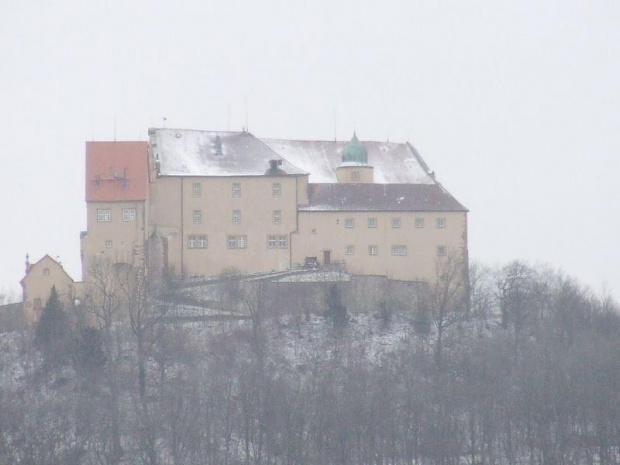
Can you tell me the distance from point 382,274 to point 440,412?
17.9 m

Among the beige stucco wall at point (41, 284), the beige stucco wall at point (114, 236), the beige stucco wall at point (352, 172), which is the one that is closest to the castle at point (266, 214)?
the beige stucco wall at point (352, 172)

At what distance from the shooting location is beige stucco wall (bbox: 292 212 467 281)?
10219cm

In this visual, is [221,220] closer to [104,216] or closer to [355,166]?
[104,216]

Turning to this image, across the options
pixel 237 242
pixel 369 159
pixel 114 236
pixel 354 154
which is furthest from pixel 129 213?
pixel 369 159

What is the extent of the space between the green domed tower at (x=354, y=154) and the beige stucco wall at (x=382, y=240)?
4.41 meters

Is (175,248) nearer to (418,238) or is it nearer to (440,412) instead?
(418,238)

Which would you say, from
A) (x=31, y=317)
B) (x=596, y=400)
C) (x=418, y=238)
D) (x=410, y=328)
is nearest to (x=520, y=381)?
(x=596, y=400)

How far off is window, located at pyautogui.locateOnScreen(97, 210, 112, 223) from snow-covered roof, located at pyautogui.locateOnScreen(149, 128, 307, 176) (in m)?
4.76

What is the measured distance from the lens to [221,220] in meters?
102

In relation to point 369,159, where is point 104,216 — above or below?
below

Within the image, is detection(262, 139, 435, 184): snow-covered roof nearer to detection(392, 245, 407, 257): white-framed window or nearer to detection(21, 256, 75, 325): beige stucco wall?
detection(392, 245, 407, 257): white-framed window

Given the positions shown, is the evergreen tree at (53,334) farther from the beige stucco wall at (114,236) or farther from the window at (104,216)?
the window at (104,216)

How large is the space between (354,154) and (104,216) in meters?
14.8

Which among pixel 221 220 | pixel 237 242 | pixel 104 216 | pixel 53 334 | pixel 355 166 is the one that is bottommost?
pixel 53 334
